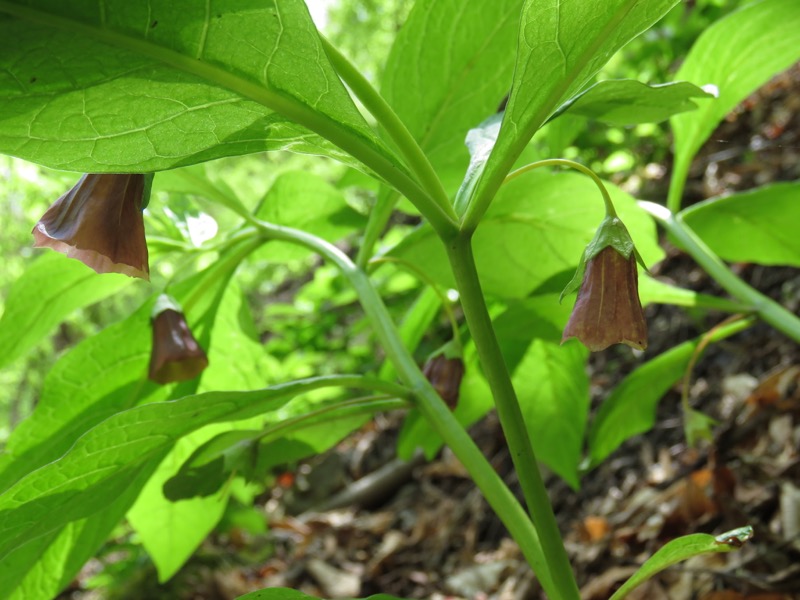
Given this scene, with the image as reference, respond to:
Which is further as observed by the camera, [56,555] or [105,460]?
[56,555]

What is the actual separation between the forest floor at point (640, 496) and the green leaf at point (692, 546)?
649 mm

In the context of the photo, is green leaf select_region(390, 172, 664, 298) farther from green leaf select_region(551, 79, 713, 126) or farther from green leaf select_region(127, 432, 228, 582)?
green leaf select_region(127, 432, 228, 582)

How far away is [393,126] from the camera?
28.0 inches

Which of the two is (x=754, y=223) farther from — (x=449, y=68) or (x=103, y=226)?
(x=103, y=226)

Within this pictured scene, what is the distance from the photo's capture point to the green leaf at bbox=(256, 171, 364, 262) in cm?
124

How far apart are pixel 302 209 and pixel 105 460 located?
2.03 feet

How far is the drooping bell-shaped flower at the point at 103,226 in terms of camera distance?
0.72 metres

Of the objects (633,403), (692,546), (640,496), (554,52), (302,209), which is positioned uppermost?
(302,209)

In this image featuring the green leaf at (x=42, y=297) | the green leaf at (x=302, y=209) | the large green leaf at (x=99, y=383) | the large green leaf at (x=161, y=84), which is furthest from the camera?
the green leaf at (x=302, y=209)

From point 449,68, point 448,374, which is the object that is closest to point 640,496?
point 448,374

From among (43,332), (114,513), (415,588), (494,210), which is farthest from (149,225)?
(415,588)

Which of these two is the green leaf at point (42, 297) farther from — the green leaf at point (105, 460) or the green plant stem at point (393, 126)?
the green plant stem at point (393, 126)

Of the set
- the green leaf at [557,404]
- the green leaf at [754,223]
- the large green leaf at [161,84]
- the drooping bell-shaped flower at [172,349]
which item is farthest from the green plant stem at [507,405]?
the green leaf at [754,223]

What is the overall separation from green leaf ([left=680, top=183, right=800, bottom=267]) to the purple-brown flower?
617 mm
